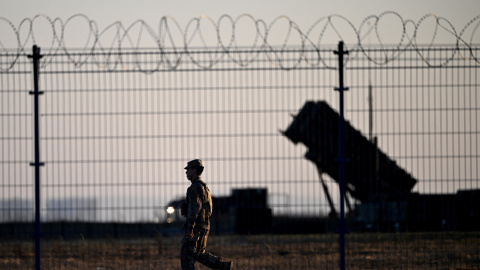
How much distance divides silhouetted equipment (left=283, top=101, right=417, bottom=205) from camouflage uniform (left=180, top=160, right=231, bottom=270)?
9.55 metres

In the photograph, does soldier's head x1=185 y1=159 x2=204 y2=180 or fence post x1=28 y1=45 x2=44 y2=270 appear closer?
soldier's head x1=185 y1=159 x2=204 y2=180

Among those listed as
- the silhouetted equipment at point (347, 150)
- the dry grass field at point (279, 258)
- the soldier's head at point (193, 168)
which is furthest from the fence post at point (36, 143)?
the silhouetted equipment at point (347, 150)

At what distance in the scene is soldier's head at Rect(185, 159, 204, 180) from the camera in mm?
12641

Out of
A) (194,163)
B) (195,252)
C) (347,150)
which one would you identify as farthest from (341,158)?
(347,150)

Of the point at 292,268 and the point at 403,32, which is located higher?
the point at 403,32

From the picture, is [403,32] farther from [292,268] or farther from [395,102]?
[292,268]

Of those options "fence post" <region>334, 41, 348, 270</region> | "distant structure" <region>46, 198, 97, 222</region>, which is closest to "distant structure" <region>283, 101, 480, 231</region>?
"fence post" <region>334, 41, 348, 270</region>

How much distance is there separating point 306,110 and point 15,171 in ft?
32.8

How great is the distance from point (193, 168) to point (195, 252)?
106 centimetres

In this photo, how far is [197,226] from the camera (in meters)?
12.6

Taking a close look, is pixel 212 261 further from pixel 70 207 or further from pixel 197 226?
pixel 70 207

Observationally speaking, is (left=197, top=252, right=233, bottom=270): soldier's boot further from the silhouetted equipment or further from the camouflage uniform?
the silhouetted equipment

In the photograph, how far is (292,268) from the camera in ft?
52.4

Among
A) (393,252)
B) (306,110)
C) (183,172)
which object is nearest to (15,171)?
(183,172)
